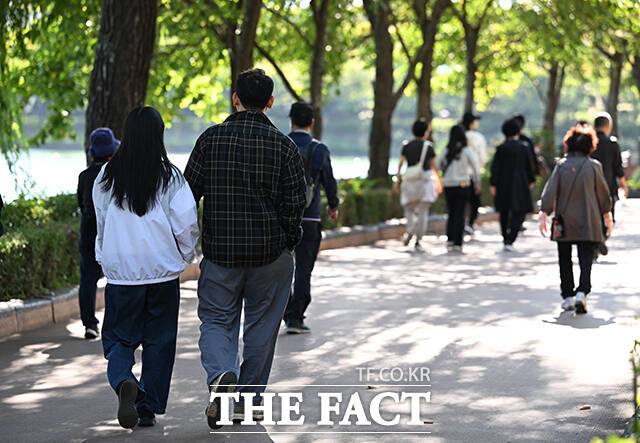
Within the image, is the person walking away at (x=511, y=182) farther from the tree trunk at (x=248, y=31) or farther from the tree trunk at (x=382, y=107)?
the tree trunk at (x=382, y=107)

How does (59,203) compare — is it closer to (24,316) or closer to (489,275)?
(24,316)

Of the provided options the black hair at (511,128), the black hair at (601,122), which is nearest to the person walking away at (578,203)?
the black hair at (601,122)

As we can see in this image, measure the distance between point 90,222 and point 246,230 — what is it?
298cm

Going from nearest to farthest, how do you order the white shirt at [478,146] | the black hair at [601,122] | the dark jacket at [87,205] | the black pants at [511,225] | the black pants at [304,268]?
1. the dark jacket at [87,205]
2. the black pants at [304,268]
3. the black hair at [601,122]
4. the black pants at [511,225]
5. the white shirt at [478,146]

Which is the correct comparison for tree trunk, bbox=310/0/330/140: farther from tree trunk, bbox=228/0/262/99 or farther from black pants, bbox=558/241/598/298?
black pants, bbox=558/241/598/298

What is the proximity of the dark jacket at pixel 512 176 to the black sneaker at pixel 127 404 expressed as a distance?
10649 millimetres

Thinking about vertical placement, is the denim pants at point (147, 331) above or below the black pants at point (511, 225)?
above

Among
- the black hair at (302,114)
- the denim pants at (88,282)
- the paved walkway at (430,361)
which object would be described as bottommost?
the paved walkway at (430,361)

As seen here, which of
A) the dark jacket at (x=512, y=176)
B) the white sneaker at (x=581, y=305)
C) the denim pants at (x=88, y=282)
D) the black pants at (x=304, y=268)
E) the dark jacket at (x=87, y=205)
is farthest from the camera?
the dark jacket at (x=512, y=176)

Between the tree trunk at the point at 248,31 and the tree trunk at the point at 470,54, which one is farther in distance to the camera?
the tree trunk at the point at 470,54

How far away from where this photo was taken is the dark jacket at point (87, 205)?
869cm

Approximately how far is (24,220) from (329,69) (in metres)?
15.5

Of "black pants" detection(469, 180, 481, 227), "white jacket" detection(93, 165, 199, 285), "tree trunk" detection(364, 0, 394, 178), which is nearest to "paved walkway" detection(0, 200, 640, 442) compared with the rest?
"white jacket" detection(93, 165, 199, 285)

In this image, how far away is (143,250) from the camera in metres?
6.16
